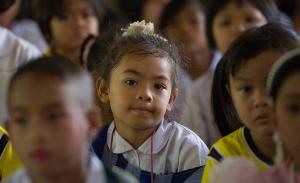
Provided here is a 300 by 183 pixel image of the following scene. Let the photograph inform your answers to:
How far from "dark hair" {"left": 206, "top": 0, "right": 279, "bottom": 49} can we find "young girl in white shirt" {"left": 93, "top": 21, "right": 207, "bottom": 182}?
0.81 m

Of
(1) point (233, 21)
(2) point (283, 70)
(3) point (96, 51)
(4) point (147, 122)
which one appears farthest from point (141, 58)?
(1) point (233, 21)

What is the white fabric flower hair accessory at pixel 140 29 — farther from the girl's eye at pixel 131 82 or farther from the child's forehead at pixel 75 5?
the child's forehead at pixel 75 5

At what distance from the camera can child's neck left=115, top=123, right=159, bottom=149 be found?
174 cm

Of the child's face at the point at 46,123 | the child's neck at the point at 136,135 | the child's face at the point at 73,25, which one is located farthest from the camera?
the child's face at the point at 73,25

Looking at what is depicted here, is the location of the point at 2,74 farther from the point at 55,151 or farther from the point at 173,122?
the point at 55,151

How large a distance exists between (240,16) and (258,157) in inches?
46.5

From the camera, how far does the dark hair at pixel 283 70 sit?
4.16 feet

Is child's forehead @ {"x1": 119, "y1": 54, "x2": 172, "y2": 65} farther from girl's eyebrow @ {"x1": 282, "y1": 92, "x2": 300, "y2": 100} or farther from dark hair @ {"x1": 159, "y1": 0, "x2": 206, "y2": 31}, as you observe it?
dark hair @ {"x1": 159, "y1": 0, "x2": 206, "y2": 31}

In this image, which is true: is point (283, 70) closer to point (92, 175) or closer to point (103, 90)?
point (92, 175)

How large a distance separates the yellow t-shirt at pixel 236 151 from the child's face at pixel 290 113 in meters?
0.24

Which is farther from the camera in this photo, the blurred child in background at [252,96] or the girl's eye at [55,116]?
the blurred child in background at [252,96]

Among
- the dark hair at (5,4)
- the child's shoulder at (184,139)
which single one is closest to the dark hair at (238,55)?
the child's shoulder at (184,139)

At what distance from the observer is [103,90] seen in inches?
71.9

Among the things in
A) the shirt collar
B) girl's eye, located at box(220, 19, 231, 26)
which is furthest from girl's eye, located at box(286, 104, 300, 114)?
girl's eye, located at box(220, 19, 231, 26)
